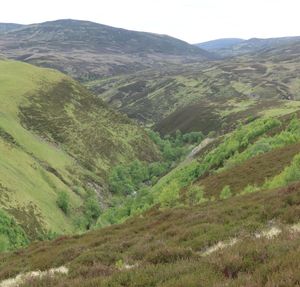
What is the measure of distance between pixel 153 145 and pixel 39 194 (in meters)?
88.4

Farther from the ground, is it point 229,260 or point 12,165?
point 229,260

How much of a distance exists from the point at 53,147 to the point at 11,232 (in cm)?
7071

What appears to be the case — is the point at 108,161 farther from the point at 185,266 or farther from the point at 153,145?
the point at 185,266

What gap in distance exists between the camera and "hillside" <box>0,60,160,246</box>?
86.7m

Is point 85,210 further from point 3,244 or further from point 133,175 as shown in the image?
point 3,244

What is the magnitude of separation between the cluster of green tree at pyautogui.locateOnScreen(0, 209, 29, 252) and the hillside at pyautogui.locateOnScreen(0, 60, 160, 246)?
12.6 inches

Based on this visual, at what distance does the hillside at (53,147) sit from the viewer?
86688 mm

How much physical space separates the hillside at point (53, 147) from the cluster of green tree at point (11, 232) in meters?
0.32

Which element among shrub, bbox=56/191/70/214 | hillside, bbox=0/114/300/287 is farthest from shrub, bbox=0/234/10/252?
hillside, bbox=0/114/300/287

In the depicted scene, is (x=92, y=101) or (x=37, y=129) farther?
(x=92, y=101)

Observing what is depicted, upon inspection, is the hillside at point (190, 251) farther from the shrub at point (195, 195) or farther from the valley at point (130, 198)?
the shrub at point (195, 195)

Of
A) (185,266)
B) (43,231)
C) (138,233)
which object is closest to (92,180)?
(43,231)

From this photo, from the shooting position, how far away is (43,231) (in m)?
79.1

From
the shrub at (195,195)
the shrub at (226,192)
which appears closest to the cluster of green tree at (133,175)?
the shrub at (195,195)
